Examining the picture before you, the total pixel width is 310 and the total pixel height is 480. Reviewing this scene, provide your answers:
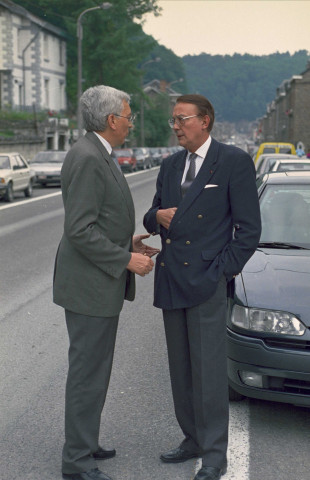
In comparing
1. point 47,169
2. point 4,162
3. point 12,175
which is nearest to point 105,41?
point 47,169

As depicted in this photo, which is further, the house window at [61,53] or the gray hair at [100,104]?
the house window at [61,53]

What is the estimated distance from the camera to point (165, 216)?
145 inches

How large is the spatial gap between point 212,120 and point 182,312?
99 centimetres

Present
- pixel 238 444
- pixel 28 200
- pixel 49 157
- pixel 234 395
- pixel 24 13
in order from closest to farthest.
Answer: pixel 238 444 < pixel 234 395 < pixel 28 200 < pixel 49 157 < pixel 24 13

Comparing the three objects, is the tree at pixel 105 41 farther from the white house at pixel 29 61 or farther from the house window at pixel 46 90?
the house window at pixel 46 90

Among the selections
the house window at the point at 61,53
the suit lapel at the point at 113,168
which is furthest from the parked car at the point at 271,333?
the house window at the point at 61,53

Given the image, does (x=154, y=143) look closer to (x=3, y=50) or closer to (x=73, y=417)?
(x=3, y=50)

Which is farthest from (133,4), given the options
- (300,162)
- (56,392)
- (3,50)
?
(56,392)

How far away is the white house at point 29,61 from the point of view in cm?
5097

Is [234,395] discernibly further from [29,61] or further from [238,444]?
[29,61]

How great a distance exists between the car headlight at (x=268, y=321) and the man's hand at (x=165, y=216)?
35.2 inches

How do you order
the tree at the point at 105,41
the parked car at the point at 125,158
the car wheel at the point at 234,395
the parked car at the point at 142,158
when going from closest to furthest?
the car wheel at the point at 234,395, the parked car at the point at 125,158, the parked car at the point at 142,158, the tree at the point at 105,41

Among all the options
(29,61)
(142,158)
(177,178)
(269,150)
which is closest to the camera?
(177,178)

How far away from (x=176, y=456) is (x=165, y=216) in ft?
4.16
